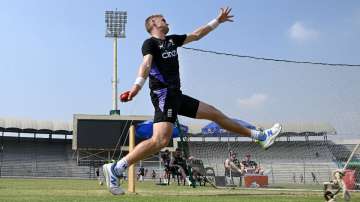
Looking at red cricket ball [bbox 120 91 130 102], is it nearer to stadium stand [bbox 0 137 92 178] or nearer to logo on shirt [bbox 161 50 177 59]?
logo on shirt [bbox 161 50 177 59]

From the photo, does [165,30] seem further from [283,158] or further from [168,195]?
[283,158]

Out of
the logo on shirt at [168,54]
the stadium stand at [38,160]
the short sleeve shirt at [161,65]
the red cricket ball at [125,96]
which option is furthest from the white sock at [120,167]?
the stadium stand at [38,160]

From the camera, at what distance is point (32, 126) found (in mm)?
52000

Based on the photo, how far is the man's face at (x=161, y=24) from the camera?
574 cm

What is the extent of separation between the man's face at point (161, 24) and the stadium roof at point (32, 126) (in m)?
48.6

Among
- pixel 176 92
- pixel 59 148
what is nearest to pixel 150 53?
pixel 176 92

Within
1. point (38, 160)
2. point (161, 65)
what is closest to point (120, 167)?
point (161, 65)

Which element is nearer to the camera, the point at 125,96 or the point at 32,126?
the point at 125,96

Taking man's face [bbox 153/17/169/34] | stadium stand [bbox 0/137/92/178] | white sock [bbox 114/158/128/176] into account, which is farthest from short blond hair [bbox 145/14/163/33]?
stadium stand [bbox 0/137/92/178]

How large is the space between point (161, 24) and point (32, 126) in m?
48.9

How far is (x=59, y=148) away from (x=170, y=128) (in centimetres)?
5109

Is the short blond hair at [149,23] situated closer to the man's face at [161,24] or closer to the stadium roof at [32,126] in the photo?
the man's face at [161,24]

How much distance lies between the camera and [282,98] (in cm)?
1293

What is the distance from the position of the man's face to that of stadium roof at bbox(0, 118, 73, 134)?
48.6 m
